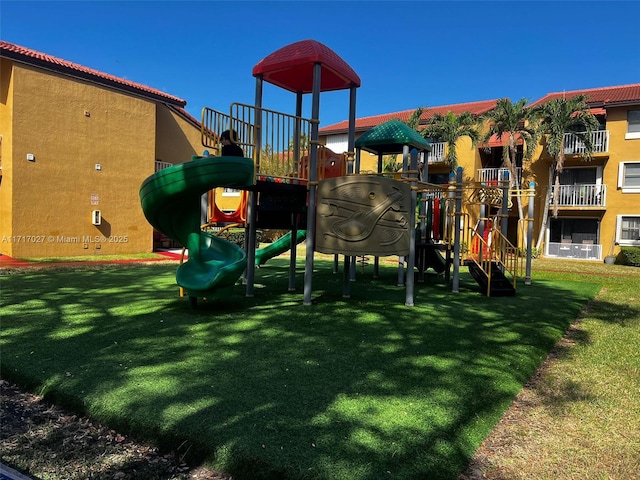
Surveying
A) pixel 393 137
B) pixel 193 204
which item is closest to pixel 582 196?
pixel 393 137

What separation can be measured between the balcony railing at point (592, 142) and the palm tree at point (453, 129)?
15.6ft

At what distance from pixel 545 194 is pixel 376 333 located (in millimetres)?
22601

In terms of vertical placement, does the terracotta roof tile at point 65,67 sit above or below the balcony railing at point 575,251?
above

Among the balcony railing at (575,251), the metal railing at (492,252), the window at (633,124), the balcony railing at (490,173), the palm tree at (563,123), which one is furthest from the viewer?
the balcony railing at (490,173)

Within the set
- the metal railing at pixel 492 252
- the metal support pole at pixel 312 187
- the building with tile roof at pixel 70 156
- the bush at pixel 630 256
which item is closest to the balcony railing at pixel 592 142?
the bush at pixel 630 256

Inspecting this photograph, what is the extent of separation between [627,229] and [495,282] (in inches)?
704

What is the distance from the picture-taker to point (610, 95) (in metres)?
25.8

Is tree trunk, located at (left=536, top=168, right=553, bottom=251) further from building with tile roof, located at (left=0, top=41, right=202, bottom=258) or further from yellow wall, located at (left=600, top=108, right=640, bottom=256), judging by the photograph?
building with tile roof, located at (left=0, top=41, right=202, bottom=258)

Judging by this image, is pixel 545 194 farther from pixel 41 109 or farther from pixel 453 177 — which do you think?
pixel 41 109

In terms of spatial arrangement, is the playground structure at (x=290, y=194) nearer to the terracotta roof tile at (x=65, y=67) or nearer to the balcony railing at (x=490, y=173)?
the terracotta roof tile at (x=65, y=67)

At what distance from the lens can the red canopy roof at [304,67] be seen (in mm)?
8055

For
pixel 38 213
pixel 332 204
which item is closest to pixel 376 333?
pixel 332 204

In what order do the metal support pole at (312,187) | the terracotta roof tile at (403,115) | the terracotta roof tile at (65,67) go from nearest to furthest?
the metal support pole at (312,187) < the terracotta roof tile at (65,67) < the terracotta roof tile at (403,115)

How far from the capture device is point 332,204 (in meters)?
7.89
